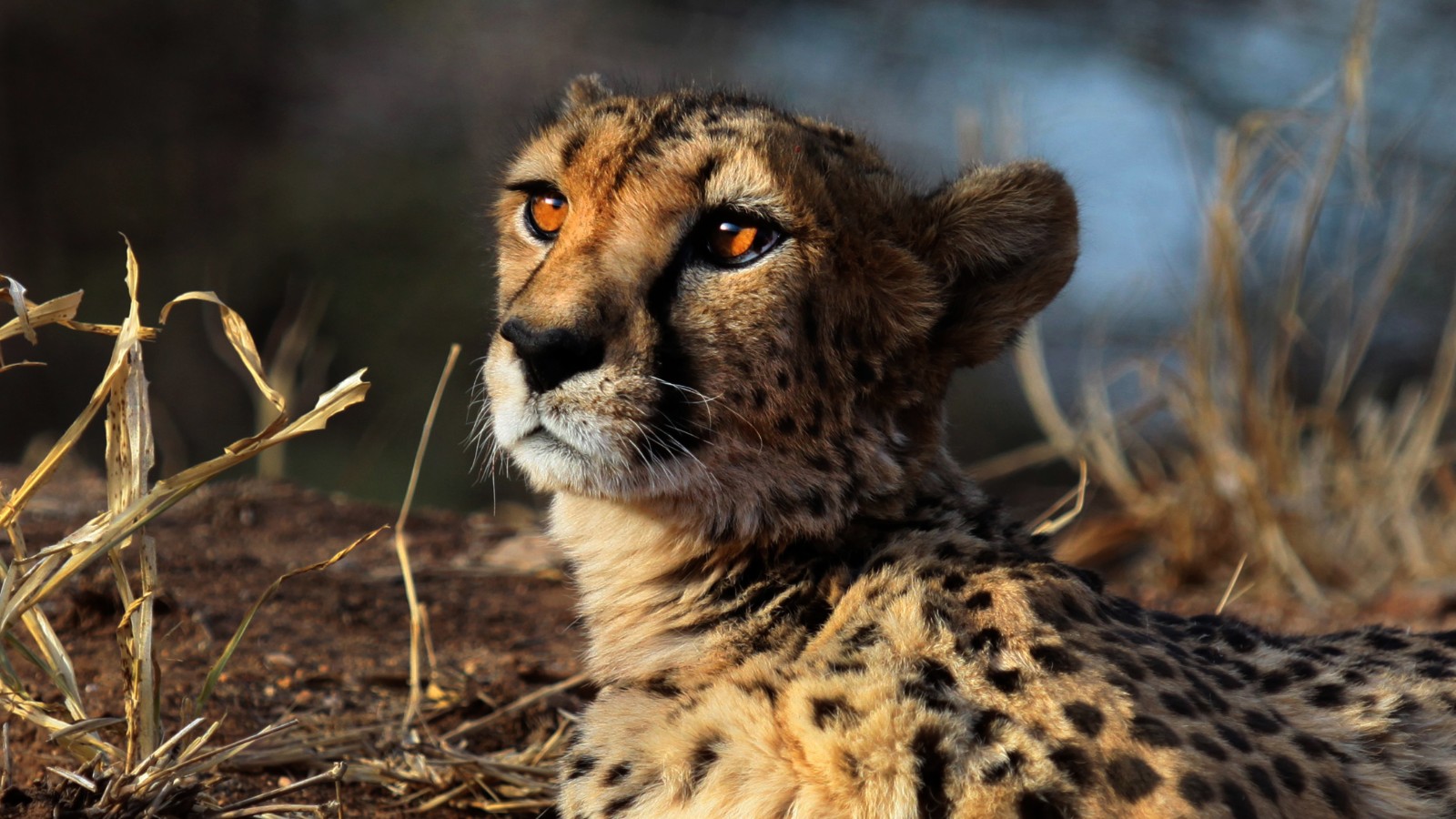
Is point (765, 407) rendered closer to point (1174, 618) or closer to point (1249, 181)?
point (1174, 618)

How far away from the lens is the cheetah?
1.64m

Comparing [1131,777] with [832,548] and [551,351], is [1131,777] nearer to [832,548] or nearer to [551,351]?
[832,548]

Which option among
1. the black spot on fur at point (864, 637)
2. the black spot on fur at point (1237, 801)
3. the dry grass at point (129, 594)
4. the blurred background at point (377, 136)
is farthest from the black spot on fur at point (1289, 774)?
the blurred background at point (377, 136)

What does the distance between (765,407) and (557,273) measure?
33 centimetres

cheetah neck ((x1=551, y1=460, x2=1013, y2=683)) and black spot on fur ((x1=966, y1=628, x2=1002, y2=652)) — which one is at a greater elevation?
black spot on fur ((x1=966, y1=628, x2=1002, y2=652))

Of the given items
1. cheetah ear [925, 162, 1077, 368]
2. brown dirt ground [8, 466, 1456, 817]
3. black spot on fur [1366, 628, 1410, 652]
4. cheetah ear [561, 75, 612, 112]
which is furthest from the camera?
cheetah ear [561, 75, 612, 112]

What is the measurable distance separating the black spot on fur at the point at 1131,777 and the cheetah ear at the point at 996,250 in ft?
2.28

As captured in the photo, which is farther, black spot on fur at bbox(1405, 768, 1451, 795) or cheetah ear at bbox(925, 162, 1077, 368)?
cheetah ear at bbox(925, 162, 1077, 368)

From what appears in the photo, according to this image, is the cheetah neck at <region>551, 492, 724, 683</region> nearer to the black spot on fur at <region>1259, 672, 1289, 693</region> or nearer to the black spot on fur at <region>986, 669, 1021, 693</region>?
the black spot on fur at <region>986, 669, 1021, 693</region>

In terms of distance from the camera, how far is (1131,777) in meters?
1.59

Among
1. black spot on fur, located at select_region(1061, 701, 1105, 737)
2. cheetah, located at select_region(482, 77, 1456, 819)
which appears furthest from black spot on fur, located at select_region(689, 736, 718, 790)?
black spot on fur, located at select_region(1061, 701, 1105, 737)

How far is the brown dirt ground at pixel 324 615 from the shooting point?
2.38 m

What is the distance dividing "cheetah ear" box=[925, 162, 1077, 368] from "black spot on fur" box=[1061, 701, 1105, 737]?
0.63 metres

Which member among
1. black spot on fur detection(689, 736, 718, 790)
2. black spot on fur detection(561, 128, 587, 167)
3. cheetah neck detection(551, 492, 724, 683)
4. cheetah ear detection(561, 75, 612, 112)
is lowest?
black spot on fur detection(689, 736, 718, 790)
